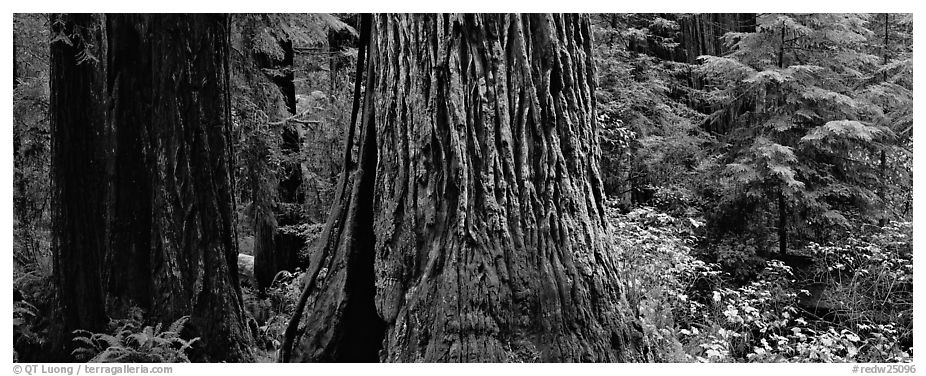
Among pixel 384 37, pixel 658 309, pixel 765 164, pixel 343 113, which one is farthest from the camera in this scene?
pixel 765 164

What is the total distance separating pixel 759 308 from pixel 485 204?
585 centimetres

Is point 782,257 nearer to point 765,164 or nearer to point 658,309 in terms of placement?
point 765,164

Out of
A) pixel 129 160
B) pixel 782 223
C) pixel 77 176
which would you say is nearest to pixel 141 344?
pixel 129 160

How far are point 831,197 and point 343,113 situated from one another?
8.22 m

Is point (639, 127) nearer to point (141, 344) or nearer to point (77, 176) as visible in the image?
point (77, 176)

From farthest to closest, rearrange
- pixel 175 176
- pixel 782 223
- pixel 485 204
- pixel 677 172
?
pixel 677 172, pixel 782 223, pixel 175 176, pixel 485 204

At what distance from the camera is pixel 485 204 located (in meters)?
3.24

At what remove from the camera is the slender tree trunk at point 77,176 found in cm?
591

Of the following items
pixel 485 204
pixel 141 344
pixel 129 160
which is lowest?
pixel 141 344

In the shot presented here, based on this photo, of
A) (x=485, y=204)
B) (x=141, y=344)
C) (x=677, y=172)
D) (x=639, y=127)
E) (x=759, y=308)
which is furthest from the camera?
(x=639, y=127)

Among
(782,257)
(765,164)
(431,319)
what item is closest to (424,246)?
(431,319)

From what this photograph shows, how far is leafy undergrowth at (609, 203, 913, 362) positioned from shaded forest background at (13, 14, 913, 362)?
0.05 m

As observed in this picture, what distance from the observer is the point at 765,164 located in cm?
1073
